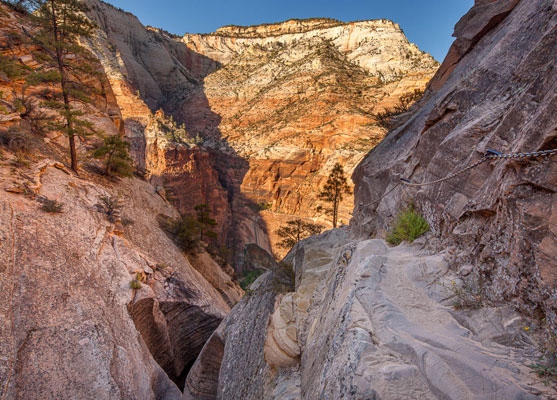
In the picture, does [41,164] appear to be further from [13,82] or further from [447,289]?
[447,289]

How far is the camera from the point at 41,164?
9766 millimetres

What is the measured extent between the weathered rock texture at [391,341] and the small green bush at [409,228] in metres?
0.25

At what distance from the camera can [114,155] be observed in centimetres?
1330

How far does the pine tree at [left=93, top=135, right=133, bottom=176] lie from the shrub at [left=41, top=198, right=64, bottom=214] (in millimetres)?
5118

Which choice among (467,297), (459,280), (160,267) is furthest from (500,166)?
(160,267)

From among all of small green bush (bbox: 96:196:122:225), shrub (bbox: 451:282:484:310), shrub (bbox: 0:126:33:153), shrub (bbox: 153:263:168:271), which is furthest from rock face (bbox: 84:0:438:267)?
shrub (bbox: 451:282:484:310)

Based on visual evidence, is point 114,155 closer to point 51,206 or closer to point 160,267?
point 51,206

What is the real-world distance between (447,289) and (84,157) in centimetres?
1636

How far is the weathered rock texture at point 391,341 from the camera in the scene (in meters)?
2.01

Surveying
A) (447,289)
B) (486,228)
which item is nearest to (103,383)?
(447,289)

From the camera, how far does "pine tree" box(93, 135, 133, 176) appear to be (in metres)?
12.8

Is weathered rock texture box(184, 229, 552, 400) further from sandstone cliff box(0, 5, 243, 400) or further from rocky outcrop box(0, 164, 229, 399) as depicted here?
sandstone cliff box(0, 5, 243, 400)

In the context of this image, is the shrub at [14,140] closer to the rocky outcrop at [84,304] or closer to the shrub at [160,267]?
the rocky outcrop at [84,304]

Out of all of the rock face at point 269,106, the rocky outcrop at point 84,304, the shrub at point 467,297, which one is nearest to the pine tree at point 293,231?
the rocky outcrop at point 84,304
